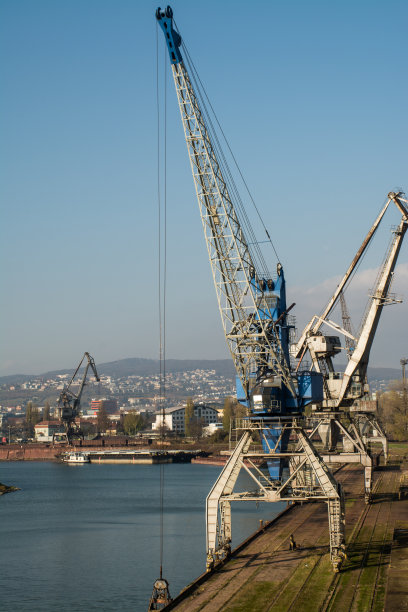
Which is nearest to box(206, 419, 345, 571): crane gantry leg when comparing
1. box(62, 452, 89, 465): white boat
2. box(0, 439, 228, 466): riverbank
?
box(0, 439, 228, 466): riverbank

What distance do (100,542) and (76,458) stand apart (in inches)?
4692

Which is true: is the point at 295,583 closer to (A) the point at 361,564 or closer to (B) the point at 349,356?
(A) the point at 361,564

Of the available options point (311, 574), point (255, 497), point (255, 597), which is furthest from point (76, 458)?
point (255, 597)

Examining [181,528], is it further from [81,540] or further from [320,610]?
[320,610]

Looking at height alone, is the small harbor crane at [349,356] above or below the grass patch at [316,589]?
above

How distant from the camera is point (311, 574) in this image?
36.6m

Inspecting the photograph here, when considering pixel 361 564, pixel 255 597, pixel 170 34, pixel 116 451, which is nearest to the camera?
pixel 255 597

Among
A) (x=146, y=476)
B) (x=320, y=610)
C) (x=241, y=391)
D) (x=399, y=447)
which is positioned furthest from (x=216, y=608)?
(x=399, y=447)

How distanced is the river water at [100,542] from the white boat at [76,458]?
60.9 m

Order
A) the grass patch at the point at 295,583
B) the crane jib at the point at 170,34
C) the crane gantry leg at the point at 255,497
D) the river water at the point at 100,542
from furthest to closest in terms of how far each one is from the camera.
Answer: the crane jib at the point at 170,34
the river water at the point at 100,542
the crane gantry leg at the point at 255,497
the grass patch at the point at 295,583

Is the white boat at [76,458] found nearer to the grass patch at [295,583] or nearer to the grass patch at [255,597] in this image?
the grass patch at [295,583]

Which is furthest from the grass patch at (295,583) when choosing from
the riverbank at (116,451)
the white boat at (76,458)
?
the white boat at (76,458)

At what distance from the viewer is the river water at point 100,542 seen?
43719mm

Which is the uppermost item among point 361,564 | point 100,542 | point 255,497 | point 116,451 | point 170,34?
point 170,34
